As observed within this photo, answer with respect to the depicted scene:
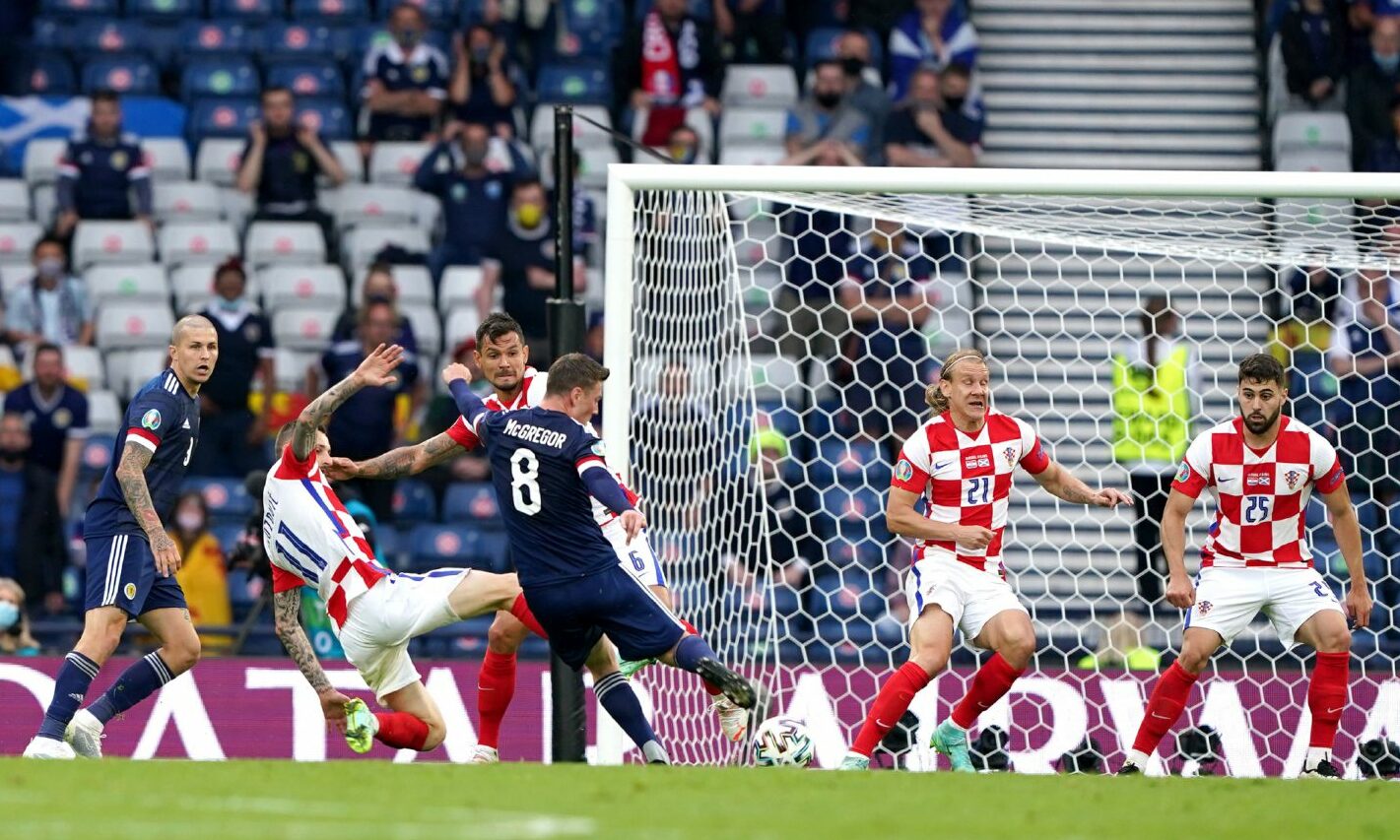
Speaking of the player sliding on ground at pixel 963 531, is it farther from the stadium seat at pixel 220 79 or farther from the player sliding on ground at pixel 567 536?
the stadium seat at pixel 220 79

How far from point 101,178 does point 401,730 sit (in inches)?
311

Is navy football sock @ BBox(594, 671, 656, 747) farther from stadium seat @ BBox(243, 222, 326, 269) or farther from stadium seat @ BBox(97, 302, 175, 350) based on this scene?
stadium seat @ BBox(243, 222, 326, 269)

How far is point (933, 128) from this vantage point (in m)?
15.4

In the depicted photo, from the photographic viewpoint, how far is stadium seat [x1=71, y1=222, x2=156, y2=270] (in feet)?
50.3

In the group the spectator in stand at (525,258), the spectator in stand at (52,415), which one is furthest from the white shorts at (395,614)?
the spectator in stand at (525,258)

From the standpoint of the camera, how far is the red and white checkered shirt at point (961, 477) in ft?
30.2

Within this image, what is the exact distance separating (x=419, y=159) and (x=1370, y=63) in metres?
7.17

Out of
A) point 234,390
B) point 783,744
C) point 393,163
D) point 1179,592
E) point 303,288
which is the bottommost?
point 783,744

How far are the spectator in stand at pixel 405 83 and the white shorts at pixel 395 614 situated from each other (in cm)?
780

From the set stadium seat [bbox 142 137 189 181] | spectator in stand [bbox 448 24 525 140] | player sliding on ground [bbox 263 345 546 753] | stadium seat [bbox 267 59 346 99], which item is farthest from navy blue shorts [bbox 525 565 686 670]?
stadium seat [bbox 267 59 346 99]

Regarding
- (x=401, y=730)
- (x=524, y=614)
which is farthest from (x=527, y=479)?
(x=401, y=730)

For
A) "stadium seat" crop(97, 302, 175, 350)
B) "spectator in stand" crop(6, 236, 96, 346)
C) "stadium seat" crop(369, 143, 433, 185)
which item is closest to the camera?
"spectator in stand" crop(6, 236, 96, 346)

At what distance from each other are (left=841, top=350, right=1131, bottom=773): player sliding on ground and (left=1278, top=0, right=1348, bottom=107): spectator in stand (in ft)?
24.7

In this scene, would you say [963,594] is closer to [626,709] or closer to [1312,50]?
[626,709]
